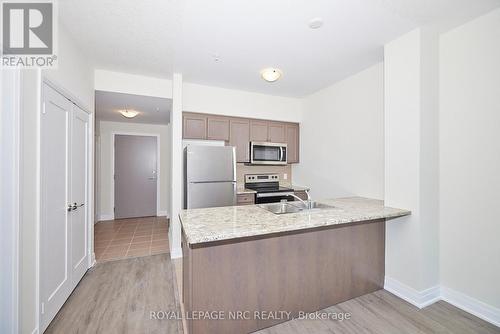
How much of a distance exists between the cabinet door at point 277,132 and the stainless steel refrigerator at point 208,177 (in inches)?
42.7

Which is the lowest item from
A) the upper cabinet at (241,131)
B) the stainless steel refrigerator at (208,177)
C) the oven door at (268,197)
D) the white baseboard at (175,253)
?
the white baseboard at (175,253)

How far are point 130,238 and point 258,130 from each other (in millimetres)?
3058

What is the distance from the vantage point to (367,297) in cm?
215

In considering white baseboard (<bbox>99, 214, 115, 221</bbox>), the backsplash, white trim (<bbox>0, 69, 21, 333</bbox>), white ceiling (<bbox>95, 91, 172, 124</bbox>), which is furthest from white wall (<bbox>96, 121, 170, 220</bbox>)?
white trim (<bbox>0, 69, 21, 333</bbox>)

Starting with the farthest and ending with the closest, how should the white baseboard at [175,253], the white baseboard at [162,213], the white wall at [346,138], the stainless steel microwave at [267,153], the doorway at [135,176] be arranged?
the white baseboard at [162,213]
the doorway at [135,176]
the stainless steel microwave at [267,153]
the white baseboard at [175,253]
the white wall at [346,138]

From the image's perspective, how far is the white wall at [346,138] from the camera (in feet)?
9.18

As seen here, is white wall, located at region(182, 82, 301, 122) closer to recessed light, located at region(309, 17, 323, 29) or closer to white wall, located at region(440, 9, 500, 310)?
recessed light, located at region(309, 17, 323, 29)

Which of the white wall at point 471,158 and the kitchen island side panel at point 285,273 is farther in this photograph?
the white wall at point 471,158

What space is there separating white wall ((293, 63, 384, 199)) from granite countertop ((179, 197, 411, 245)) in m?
0.91


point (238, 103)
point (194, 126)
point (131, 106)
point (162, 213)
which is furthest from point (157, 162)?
point (238, 103)

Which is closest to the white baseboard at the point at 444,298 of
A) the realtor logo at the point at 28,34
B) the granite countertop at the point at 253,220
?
the granite countertop at the point at 253,220

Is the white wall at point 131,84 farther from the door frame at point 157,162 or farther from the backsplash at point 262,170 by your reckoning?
the door frame at point 157,162

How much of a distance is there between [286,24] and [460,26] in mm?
1613

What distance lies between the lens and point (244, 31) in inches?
82.4
